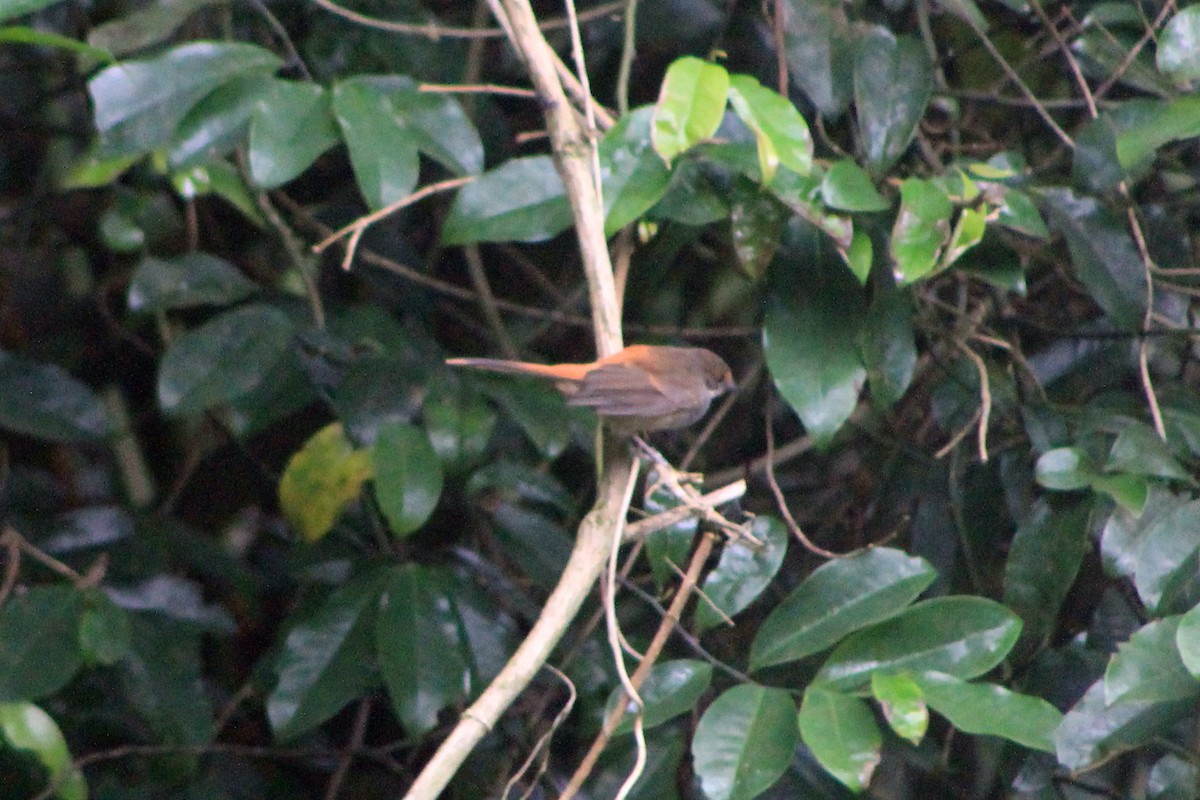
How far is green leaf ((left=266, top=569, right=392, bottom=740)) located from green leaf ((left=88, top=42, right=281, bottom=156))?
1.00 meters

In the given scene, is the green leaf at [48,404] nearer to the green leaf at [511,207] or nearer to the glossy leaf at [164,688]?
the glossy leaf at [164,688]

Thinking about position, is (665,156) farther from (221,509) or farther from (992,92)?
(221,509)

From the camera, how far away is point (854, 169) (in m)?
2.06

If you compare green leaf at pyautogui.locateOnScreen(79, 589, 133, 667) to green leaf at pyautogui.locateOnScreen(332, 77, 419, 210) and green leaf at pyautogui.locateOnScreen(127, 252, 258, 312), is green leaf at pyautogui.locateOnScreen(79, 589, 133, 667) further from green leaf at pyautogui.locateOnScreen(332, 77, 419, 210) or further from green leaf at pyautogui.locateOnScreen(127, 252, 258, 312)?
green leaf at pyautogui.locateOnScreen(332, 77, 419, 210)

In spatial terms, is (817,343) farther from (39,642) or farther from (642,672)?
(39,642)

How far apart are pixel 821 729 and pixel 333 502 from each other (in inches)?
59.4

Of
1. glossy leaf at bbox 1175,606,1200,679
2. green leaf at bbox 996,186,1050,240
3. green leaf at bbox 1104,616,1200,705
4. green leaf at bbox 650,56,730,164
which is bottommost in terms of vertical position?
green leaf at bbox 1104,616,1200,705

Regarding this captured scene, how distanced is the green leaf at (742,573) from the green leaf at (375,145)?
33.5 inches

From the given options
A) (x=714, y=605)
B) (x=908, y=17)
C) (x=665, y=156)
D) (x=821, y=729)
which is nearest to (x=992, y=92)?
(x=908, y=17)

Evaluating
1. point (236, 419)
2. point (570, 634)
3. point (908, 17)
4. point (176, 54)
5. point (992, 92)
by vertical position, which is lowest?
point (570, 634)

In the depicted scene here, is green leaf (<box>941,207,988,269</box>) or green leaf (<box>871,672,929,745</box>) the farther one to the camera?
green leaf (<box>941,207,988,269</box>)

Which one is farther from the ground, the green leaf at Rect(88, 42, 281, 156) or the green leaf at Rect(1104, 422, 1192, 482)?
the green leaf at Rect(88, 42, 281, 156)

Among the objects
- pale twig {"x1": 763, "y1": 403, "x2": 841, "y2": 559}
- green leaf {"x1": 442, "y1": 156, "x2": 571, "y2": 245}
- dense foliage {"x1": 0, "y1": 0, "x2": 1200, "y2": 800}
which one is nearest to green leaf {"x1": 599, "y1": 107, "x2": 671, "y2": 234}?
dense foliage {"x1": 0, "y1": 0, "x2": 1200, "y2": 800}

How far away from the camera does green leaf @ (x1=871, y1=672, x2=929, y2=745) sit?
1.67 metres
